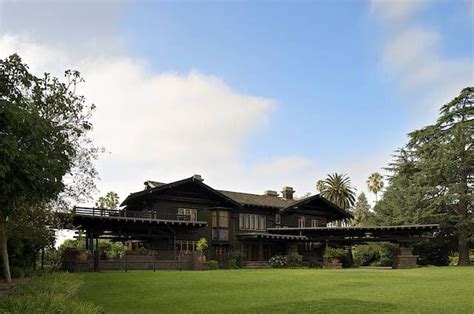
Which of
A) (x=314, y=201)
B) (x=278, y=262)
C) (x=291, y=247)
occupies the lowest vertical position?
(x=278, y=262)

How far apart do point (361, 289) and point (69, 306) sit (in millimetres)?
9882

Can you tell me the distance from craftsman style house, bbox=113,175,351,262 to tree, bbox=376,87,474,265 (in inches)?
360

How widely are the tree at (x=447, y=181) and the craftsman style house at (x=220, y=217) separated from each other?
30.0 ft

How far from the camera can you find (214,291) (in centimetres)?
1677

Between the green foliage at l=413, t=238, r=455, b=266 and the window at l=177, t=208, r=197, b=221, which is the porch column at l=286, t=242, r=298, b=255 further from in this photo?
the green foliage at l=413, t=238, r=455, b=266

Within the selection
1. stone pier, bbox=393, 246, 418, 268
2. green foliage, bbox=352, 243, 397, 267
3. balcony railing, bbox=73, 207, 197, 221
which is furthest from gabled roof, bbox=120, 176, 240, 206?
green foliage, bbox=352, 243, 397, 267

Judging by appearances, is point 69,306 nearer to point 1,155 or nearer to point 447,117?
point 1,155

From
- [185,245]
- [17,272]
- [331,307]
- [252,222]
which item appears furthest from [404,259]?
[331,307]

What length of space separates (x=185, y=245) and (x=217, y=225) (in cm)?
338

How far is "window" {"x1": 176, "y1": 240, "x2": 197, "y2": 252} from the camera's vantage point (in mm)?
41656

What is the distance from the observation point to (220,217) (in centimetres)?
4375

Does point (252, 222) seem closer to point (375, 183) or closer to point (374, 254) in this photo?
point (374, 254)

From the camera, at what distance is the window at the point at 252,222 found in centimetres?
4572

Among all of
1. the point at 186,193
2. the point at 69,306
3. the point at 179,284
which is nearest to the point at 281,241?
the point at 186,193
